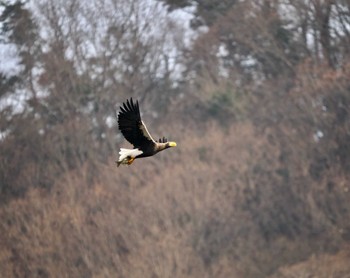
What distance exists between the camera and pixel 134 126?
1502cm

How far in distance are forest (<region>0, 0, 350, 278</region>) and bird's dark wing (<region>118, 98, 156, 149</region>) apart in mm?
19234

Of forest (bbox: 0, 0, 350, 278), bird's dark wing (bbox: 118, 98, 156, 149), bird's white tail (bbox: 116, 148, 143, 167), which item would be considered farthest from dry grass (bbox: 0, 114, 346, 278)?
bird's dark wing (bbox: 118, 98, 156, 149)

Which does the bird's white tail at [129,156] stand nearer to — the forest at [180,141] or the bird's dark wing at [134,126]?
the bird's dark wing at [134,126]

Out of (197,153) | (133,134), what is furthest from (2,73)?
(133,134)

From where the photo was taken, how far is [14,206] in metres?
37.8

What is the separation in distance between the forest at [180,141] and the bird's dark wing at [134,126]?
19234 mm

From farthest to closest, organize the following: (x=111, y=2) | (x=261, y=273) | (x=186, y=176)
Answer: (x=111, y=2) → (x=186, y=176) → (x=261, y=273)

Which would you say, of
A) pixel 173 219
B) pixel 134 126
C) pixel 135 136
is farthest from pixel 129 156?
pixel 173 219

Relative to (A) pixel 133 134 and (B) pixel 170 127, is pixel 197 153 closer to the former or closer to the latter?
(B) pixel 170 127

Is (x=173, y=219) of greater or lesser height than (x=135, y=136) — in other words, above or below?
below

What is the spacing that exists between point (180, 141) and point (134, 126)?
27.5 metres

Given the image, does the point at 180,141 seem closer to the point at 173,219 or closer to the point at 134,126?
the point at 173,219

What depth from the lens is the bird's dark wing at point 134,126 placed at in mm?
14773

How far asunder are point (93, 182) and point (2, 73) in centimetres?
667
